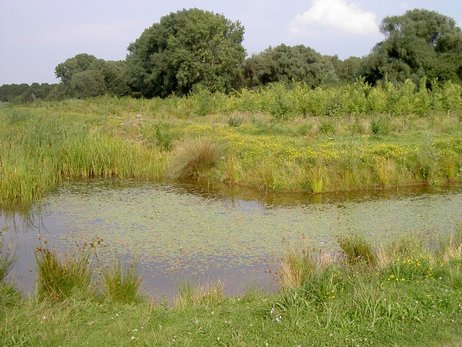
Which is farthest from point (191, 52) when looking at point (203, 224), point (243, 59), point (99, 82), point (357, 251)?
point (357, 251)

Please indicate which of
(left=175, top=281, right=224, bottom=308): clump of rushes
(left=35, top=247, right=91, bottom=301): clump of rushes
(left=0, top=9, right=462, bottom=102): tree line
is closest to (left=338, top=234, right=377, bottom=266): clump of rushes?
(left=175, top=281, right=224, bottom=308): clump of rushes

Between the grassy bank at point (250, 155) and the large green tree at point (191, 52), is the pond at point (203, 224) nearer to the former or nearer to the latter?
the grassy bank at point (250, 155)

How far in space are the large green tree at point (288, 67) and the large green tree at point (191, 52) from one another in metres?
1.46

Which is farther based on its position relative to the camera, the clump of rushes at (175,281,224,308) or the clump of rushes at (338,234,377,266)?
the clump of rushes at (338,234,377,266)

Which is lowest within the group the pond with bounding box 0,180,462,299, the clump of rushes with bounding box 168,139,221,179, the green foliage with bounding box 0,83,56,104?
the pond with bounding box 0,180,462,299

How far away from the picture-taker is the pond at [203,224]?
6.44 meters

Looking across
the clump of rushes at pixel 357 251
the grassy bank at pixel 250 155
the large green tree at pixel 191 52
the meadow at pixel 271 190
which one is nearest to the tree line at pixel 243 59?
the large green tree at pixel 191 52

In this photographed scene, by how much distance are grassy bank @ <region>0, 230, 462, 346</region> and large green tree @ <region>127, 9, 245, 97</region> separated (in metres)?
30.9

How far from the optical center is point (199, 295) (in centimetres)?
501

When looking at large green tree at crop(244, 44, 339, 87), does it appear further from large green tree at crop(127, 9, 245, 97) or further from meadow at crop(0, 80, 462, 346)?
meadow at crop(0, 80, 462, 346)

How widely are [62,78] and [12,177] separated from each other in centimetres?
5300

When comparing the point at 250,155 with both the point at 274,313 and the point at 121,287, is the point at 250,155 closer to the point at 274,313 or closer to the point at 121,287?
the point at 121,287

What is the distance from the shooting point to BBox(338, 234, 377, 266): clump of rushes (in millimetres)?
5973

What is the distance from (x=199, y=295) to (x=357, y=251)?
2162mm
